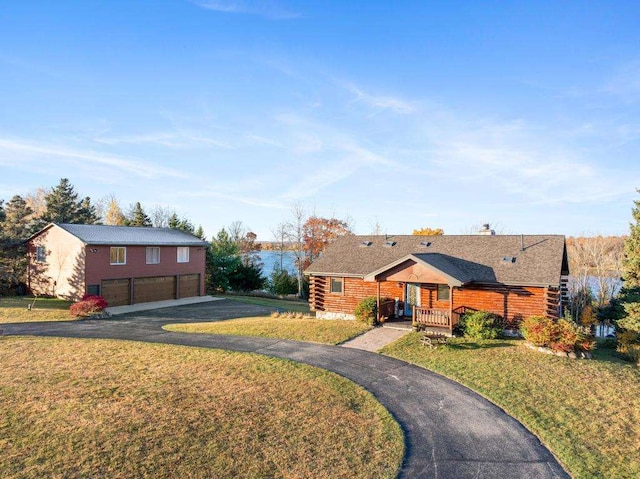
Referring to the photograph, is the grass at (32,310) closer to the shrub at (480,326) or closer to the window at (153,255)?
the window at (153,255)

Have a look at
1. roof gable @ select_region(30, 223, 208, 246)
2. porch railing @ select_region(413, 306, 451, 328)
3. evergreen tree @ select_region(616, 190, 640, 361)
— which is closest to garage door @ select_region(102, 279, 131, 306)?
roof gable @ select_region(30, 223, 208, 246)

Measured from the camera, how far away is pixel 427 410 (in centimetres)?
1127

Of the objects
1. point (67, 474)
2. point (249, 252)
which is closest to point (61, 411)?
point (67, 474)

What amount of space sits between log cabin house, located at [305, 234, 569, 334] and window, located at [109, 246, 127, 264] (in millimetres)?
16486

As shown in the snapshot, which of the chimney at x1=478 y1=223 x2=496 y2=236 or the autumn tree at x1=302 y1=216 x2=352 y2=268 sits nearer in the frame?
the chimney at x1=478 y1=223 x2=496 y2=236

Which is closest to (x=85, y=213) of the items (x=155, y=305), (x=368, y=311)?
(x=155, y=305)

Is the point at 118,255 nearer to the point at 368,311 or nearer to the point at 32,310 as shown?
the point at 32,310

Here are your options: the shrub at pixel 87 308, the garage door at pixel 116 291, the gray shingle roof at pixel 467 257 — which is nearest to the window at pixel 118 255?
the garage door at pixel 116 291

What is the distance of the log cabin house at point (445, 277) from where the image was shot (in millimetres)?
20594

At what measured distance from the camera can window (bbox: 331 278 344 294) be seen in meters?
25.8

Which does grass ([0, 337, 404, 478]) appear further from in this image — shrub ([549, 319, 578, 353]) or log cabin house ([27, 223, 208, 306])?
log cabin house ([27, 223, 208, 306])

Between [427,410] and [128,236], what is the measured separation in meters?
30.0

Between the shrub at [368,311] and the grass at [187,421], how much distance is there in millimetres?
8519

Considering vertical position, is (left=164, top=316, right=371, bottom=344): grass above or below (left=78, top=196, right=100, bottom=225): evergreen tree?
below
